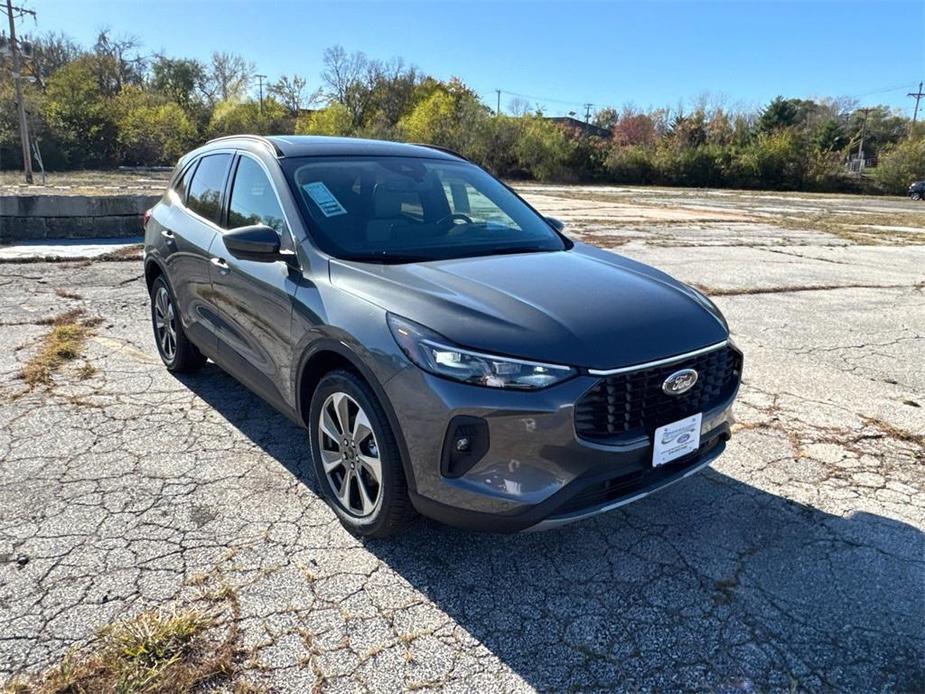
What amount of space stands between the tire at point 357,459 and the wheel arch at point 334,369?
4 centimetres

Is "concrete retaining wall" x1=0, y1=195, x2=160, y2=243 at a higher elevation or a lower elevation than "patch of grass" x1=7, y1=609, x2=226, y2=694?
higher

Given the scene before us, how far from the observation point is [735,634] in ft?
8.02

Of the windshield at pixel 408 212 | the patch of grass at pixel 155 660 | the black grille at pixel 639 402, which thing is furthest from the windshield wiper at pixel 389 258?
the patch of grass at pixel 155 660

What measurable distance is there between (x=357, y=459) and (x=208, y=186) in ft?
7.92

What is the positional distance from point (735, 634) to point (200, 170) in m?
4.19

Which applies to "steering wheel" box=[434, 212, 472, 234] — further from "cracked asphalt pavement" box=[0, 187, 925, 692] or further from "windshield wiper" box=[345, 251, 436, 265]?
"cracked asphalt pavement" box=[0, 187, 925, 692]

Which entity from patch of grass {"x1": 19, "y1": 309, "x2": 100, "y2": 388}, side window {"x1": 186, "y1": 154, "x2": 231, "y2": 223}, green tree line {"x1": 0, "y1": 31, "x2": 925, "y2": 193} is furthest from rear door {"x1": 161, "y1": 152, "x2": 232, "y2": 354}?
green tree line {"x1": 0, "y1": 31, "x2": 925, "y2": 193}

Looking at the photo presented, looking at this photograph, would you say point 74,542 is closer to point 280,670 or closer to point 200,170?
point 280,670

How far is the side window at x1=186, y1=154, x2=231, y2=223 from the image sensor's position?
13.6 ft

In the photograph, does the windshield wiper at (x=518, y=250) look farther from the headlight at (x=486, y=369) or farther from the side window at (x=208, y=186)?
the side window at (x=208, y=186)

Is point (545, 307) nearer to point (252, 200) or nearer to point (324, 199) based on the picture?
point (324, 199)

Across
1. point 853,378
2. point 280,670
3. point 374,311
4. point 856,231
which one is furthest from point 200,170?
point 856,231

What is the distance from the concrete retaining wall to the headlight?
32.5 feet

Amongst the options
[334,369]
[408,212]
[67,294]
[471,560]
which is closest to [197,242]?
[408,212]
